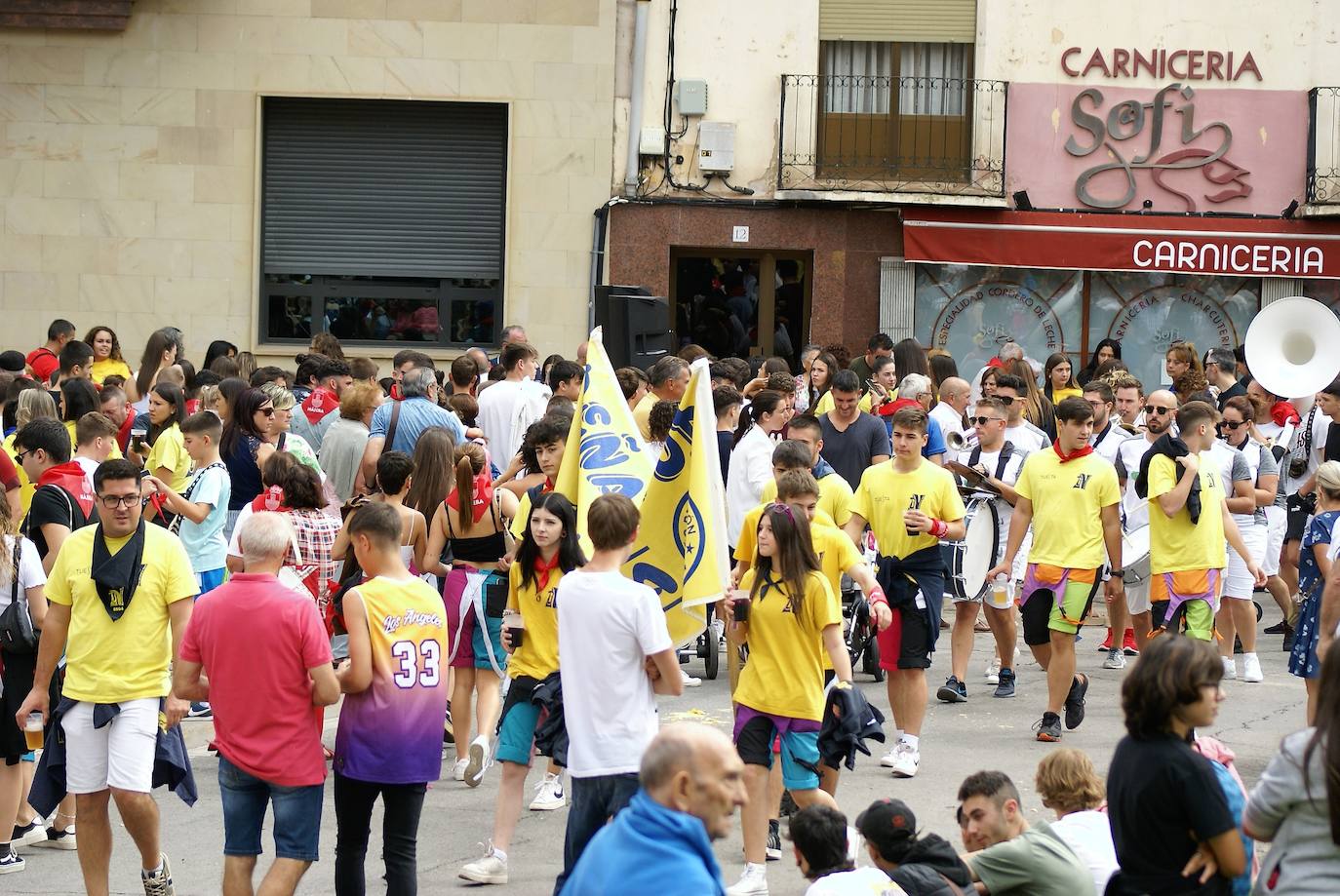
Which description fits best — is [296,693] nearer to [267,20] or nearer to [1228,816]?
[1228,816]

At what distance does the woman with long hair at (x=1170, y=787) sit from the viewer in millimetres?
4527

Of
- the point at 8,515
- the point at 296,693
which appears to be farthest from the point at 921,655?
the point at 8,515

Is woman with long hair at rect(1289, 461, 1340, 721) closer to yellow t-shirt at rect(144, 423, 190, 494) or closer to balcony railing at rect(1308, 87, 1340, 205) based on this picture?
yellow t-shirt at rect(144, 423, 190, 494)

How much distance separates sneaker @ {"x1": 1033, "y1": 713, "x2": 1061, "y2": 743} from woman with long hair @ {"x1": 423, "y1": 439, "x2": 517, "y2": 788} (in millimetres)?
3083

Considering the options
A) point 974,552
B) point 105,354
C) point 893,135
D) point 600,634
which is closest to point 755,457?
point 974,552

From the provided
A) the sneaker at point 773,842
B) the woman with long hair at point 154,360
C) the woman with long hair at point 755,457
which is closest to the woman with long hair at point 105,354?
the woman with long hair at point 154,360

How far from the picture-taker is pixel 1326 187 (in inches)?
800

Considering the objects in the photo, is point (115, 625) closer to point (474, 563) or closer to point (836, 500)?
point (474, 563)

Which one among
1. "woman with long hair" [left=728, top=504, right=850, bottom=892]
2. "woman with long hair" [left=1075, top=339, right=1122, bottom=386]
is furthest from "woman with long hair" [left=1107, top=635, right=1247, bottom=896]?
"woman with long hair" [left=1075, top=339, right=1122, bottom=386]

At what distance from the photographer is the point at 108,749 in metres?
6.55

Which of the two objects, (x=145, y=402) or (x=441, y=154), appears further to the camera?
(x=441, y=154)

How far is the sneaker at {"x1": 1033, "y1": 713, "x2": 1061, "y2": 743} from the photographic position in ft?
31.5

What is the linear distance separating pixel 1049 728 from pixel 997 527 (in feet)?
6.06

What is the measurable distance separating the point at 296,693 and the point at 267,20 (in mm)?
15009
